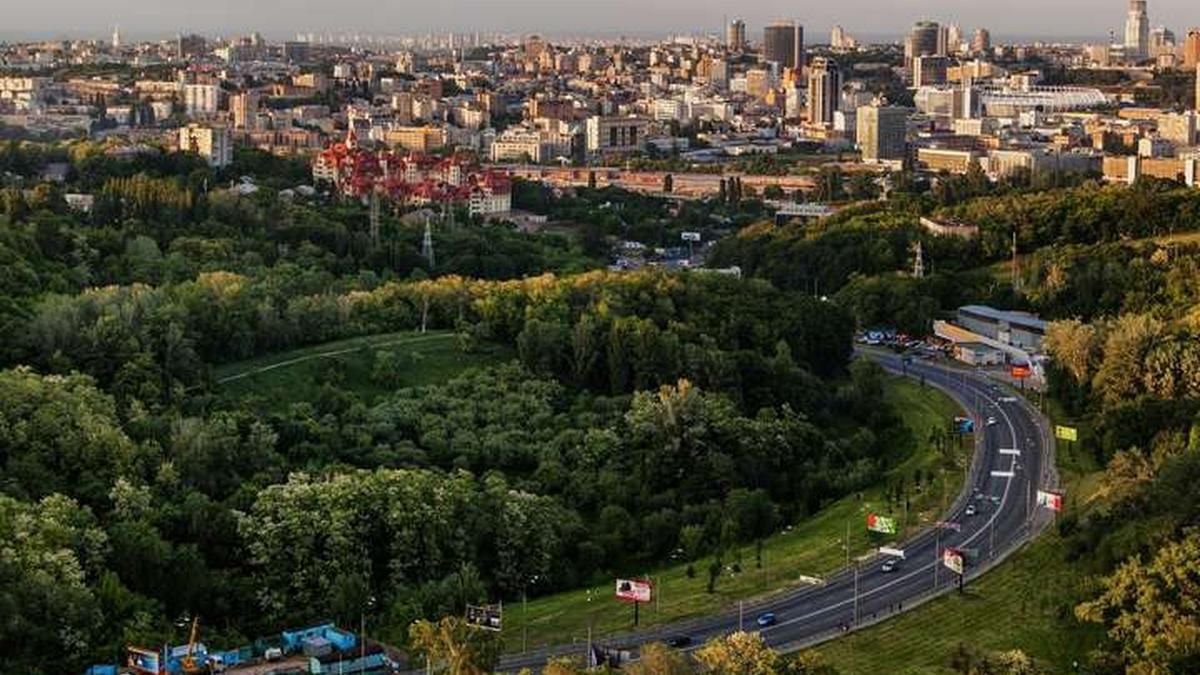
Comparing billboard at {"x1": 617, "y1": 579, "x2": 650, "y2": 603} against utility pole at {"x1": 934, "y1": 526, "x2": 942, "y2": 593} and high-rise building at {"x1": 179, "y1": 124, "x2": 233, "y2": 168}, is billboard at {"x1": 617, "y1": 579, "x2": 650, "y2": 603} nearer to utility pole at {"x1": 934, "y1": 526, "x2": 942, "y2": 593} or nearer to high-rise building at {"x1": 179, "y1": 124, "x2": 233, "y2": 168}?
utility pole at {"x1": 934, "y1": 526, "x2": 942, "y2": 593}

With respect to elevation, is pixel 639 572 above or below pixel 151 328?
below

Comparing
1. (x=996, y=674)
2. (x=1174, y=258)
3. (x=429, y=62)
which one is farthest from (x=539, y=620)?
(x=429, y=62)

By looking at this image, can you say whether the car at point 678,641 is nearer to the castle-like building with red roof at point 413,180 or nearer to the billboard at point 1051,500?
the billboard at point 1051,500

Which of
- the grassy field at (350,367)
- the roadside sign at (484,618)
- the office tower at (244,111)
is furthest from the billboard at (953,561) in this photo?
the office tower at (244,111)

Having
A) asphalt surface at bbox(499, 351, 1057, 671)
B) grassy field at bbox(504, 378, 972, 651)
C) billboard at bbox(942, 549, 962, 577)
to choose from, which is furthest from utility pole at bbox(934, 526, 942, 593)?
grassy field at bbox(504, 378, 972, 651)

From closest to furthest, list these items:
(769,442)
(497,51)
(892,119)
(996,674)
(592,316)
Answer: (996,674) → (769,442) → (592,316) → (892,119) → (497,51)

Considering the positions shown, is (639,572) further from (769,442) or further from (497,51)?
(497,51)
